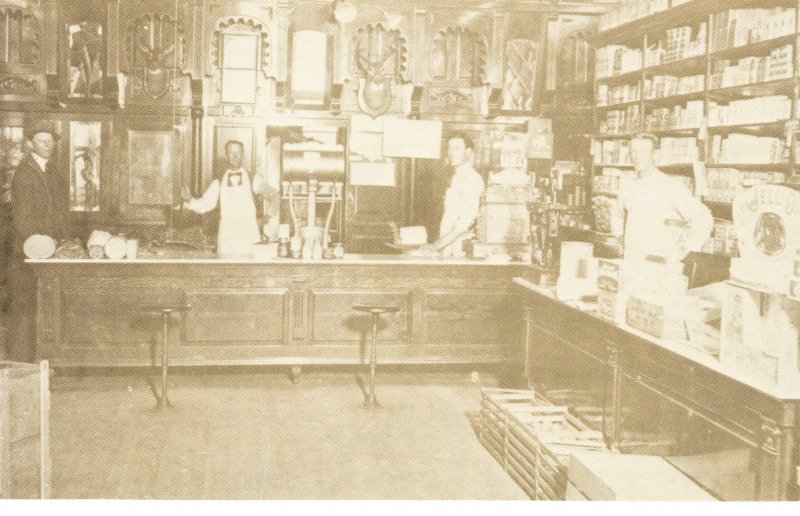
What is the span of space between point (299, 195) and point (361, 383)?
87.7 inches

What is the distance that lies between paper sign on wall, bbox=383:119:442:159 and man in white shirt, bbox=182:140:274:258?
1265mm

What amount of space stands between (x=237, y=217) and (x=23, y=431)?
11.9 feet

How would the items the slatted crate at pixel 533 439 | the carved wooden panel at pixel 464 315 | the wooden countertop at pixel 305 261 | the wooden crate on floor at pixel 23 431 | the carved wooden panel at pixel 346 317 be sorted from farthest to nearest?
the carved wooden panel at pixel 464 315 → the carved wooden panel at pixel 346 317 → the wooden countertop at pixel 305 261 → the slatted crate at pixel 533 439 → the wooden crate on floor at pixel 23 431

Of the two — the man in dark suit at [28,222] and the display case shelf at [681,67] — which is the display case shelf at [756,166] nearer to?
the display case shelf at [681,67]

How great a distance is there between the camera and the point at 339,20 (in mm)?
6688

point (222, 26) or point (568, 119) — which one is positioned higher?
point (222, 26)

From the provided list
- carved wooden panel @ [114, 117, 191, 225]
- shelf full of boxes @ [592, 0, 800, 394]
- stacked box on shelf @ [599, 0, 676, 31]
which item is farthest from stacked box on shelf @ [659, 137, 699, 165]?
carved wooden panel @ [114, 117, 191, 225]

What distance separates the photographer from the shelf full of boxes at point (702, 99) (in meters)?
4.85

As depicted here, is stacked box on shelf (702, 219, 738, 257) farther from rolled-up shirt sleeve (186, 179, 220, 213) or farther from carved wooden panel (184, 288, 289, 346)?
rolled-up shirt sleeve (186, 179, 220, 213)

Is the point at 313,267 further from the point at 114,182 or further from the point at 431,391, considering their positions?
the point at 114,182

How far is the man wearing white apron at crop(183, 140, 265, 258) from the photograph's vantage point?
625cm

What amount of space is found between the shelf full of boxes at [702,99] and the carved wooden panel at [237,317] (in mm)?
2346

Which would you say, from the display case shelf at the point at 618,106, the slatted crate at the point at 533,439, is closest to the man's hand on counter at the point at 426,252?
the slatted crate at the point at 533,439
